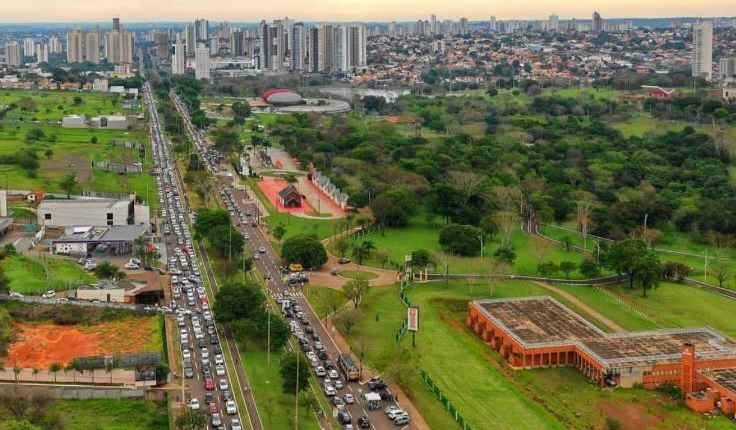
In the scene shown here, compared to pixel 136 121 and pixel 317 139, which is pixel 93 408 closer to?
pixel 317 139

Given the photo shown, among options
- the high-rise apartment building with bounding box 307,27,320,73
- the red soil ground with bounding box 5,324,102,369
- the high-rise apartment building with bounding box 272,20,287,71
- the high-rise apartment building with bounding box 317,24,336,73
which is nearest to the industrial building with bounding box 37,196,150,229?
the red soil ground with bounding box 5,324,102,369

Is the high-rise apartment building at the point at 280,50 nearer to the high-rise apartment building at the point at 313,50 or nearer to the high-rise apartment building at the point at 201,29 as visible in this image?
the high-rise apartment building at the point at 313,50

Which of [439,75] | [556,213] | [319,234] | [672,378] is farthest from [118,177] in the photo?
[439,75]

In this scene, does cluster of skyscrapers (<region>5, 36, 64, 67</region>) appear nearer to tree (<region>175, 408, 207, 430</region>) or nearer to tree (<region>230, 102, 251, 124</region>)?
tree (<region>230, 102, 251, 124</region>)

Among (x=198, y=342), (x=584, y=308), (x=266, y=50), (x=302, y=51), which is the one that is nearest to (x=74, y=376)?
(x=198, y=342)

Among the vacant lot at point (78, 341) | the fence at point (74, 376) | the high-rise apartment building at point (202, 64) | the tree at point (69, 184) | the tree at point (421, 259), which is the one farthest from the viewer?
the high-rise apartment building at point (202, 64)

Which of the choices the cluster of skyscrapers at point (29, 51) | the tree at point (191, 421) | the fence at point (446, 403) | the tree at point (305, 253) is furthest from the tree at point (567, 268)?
the cluster of skyscrapers at point (29, 51)

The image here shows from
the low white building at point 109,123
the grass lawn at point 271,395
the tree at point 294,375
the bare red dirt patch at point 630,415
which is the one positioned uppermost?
the low white building at point 109,123

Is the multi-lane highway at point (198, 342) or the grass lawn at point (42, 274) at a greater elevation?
the grass lawn at point (42, 274)
